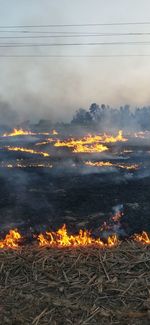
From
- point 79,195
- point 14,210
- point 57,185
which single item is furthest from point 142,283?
point 57,185

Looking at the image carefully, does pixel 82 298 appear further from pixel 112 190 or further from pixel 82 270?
pixel 112 190

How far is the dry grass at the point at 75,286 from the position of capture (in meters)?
4.64

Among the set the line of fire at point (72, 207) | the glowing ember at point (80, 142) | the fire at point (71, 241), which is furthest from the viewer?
the glowing ember at point (80, 142)

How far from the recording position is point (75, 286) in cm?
523

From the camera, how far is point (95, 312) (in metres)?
4.69

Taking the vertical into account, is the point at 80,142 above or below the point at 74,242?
Result: below

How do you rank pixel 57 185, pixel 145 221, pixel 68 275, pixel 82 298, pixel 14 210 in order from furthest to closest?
pixel 57 185, pixel 14 210, pixel 145 221, pixel 68 275, pixel 82 298

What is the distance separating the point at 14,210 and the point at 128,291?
1400 cm

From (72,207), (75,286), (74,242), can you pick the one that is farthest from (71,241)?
(72,207)

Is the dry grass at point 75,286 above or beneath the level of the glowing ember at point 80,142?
above

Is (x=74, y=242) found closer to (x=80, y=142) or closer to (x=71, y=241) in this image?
(x=71, y=241)

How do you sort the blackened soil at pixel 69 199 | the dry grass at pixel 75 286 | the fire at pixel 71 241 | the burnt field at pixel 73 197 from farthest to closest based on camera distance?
the blackened soil at pixel 69 199 → the burnt field at pixel 73 197 → the fire at pixel 71 241 → the dry grass at pixel 75 286

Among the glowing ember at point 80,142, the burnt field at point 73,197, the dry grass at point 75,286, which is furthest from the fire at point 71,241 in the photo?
the glowing ember at point 80,142

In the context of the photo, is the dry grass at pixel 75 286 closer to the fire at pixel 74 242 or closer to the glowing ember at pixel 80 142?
the fire at pixel 74 242
